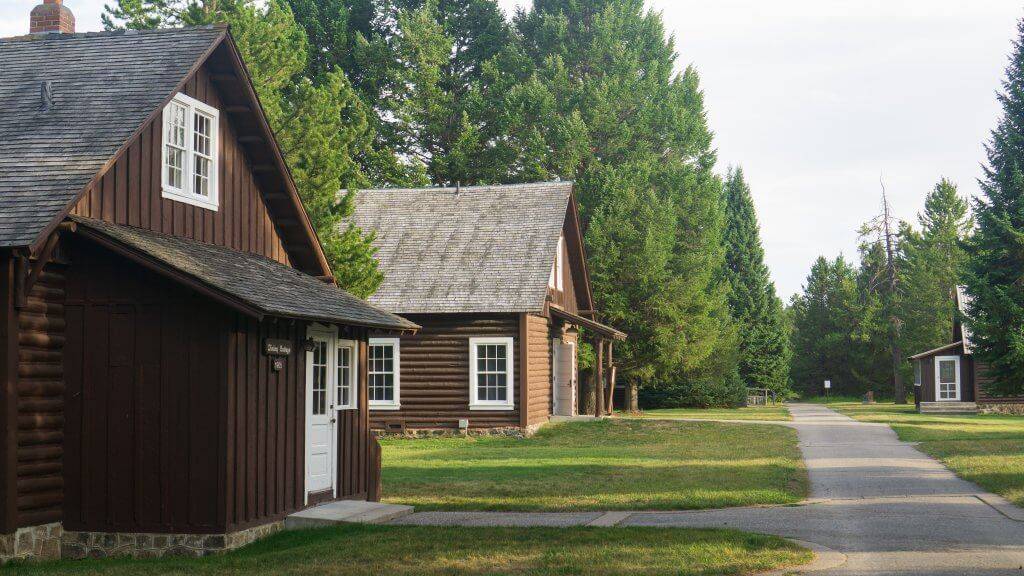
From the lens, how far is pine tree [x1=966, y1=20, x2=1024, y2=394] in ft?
102

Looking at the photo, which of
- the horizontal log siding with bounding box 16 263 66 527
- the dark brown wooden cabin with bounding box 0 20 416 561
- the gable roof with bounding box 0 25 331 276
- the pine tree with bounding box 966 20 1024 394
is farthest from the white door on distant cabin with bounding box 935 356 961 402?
the horizontal log siding with bounding box 16 263 66 527

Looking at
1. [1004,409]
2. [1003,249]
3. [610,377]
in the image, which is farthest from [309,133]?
[1004,409]

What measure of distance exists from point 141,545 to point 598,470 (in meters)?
9.61

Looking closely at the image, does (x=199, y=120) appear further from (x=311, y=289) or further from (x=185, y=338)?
(x=185, y=338)

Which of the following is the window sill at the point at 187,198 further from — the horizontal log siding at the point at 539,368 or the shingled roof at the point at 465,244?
the horizontal log siding at the point at 539,368

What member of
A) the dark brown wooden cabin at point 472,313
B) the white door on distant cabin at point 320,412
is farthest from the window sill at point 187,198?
the dark brown wooden cabin at point 472,313

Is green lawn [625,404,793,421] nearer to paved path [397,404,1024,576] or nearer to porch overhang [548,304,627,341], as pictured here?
porch overhang [548,304,627,341]

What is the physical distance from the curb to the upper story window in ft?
65.4

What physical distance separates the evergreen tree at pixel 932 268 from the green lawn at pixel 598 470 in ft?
126

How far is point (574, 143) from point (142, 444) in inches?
1412

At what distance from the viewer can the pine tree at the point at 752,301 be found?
6303 centimetres

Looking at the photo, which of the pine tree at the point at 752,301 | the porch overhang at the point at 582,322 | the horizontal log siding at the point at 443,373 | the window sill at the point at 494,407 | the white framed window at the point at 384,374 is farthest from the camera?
the pine tree at the point at 752,301

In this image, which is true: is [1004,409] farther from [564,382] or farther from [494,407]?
[494,407]

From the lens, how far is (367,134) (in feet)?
160
